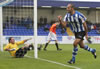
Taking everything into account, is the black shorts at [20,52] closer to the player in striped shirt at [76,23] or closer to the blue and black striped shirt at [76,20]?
the player in striped shirt at [76,23]

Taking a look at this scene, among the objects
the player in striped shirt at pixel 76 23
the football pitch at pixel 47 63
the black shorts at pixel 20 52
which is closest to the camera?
the football pitch at pixel 47 63

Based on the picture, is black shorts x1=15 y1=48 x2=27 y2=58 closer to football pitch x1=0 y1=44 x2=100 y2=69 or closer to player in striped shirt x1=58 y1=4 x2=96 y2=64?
football pitch x1=0 y1=44 x2=100 y2=69

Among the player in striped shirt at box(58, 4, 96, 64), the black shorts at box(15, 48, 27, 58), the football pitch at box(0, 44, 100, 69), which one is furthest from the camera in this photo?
the black shorts at box(15, 48, 27, 58)

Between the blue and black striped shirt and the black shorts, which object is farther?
the black shorts

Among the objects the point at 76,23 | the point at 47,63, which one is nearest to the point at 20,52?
the point at 47,63

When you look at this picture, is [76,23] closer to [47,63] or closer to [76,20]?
[76,20]

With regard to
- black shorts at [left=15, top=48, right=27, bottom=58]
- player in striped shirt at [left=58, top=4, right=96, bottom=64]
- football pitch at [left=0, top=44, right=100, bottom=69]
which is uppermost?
player in striped shirt at [left=58, top=4, right=96, bottom=64]

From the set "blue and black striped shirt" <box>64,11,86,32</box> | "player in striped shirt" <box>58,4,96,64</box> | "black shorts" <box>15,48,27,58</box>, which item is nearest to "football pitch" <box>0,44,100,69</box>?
"black shorts" <box>15,48,27,58</box>

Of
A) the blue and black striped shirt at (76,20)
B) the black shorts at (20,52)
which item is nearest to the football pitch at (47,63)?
the black shorts at (20,52)

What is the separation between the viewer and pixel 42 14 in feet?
126

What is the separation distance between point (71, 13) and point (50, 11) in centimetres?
2992

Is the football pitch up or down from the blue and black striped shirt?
down

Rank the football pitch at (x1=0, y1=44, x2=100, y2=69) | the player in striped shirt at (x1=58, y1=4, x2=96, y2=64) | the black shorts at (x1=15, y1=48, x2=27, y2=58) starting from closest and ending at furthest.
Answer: the football pitch at (x1=0, y1=44, x2=100, y2=69) < the player in striped shirt at (x1=58, y1=4, x2=96, y2=64) < the black shorts at (x1=15, y1=48, x2=27, y2=58)

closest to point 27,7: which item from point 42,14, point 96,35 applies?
point 96,35
